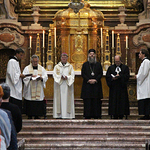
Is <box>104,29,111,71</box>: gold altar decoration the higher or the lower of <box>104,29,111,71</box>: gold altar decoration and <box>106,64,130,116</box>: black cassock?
the higher

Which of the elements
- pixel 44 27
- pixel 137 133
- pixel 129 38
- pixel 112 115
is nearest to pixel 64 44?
pixel 44 27

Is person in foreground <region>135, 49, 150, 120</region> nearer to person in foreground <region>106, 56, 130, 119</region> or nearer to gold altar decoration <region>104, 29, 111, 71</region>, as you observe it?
person in foreground <region>106, 56, 130, 119</region>

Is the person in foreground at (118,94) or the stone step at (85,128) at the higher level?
the person in foreground at (118,94)

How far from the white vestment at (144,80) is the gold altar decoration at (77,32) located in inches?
152

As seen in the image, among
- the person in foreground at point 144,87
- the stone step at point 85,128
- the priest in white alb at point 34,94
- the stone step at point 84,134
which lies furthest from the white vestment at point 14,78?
the person in foreground at point 144,87

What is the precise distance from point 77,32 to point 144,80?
4.35 metres

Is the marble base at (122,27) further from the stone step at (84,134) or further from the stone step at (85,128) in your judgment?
the stone step at (84,134)

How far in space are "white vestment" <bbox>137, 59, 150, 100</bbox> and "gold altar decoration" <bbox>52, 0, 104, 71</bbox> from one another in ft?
12.7

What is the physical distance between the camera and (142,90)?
10141mm

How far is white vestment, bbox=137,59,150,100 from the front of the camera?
10.1 metres

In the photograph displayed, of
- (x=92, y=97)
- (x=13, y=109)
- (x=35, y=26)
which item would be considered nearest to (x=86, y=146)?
(x=92, y=97)

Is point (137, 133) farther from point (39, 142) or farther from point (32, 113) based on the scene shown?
point (32, 113)

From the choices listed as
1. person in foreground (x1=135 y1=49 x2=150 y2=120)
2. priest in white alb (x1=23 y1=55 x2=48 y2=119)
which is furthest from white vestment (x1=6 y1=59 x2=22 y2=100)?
person in foreground (x1=135 y1=49 x2=150 y2=120)

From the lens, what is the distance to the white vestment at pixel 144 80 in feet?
33.2
